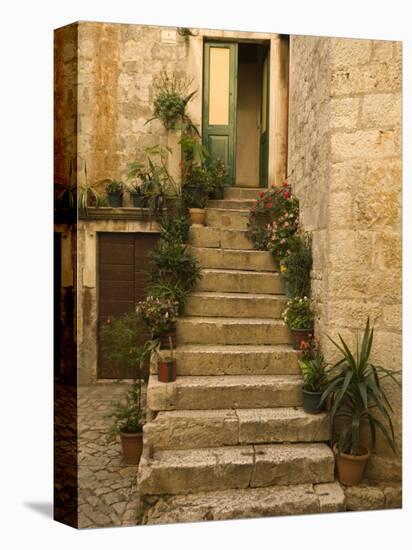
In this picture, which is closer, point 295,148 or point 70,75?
point 70,75

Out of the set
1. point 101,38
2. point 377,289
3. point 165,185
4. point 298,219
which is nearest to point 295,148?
point 298,219

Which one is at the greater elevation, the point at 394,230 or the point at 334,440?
the point at 394,230

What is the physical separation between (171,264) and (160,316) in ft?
1.65

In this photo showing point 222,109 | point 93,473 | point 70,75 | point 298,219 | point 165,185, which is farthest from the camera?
point 222,109

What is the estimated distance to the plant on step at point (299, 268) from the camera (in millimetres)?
5352

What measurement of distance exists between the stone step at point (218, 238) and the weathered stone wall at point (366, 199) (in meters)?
1.51

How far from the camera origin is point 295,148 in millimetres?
6195

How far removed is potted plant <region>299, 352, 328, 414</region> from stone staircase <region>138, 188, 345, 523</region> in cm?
8

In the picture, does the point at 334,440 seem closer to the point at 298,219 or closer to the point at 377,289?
the point at 377,289

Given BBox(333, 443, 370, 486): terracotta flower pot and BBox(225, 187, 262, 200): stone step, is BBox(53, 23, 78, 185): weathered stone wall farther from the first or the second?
BBox(225, 187, 262, 200): stone step

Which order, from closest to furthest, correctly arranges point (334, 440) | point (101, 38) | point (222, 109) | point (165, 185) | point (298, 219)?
point (101, 38) → point (334, 440) → point (165, 185) → point (298, 219) → point (222, 109)

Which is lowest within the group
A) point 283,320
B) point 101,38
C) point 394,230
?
point 283,320

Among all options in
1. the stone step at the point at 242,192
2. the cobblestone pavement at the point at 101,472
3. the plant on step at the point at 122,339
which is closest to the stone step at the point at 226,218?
the stone step at the point at 242,192

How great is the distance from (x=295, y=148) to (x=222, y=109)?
1.16 meters
